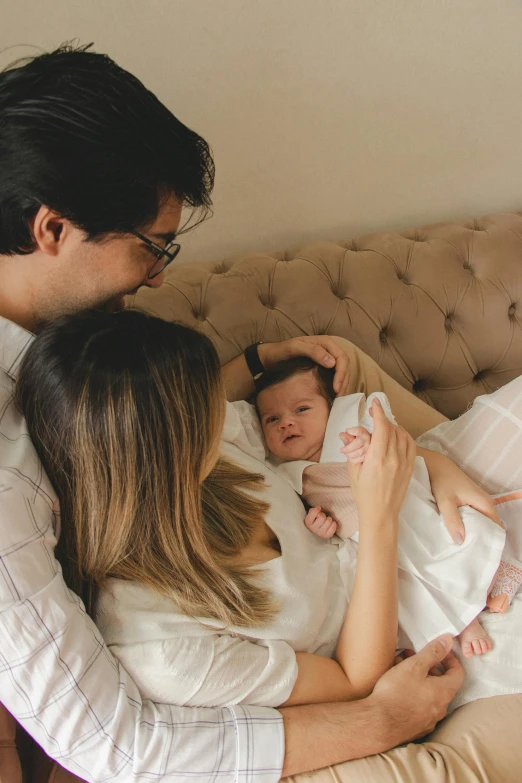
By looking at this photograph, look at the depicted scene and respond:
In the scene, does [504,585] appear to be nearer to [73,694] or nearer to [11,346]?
[73,694]

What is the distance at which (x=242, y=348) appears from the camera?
154cm

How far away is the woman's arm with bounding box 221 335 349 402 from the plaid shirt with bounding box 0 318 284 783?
0.61 metres

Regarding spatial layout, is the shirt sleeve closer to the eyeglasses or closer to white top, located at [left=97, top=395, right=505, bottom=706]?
white top, located at [left=97, top=395, right=505, bottom=706]

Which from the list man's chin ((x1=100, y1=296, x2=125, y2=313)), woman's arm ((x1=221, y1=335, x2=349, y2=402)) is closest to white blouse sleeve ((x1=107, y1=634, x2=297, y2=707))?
man's chin ((x1=100, y1=296, x2=125, y2=313))

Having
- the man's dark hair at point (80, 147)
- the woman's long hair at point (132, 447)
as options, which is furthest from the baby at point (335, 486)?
the man's dark hair at point (80, 147)

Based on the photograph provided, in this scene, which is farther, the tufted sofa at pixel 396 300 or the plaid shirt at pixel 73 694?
the tufted sofa at pixel 396 300

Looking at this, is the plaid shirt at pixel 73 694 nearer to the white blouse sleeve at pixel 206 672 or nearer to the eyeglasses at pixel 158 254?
the white blouse sleeve at pixel 206 672

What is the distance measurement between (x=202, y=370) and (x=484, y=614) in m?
0.70

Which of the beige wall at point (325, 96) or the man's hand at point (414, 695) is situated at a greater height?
the beige wall at point (325, 96)

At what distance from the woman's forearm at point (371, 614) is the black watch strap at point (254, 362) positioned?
523 mm

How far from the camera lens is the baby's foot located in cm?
110

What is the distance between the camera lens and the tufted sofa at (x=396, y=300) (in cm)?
154

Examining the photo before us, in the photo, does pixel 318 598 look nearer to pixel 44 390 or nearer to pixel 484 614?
pixel 484 614

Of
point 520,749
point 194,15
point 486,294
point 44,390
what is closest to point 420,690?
point 520,749
